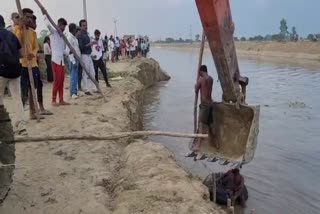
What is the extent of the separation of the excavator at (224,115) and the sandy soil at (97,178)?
48cm

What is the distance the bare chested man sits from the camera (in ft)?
21.8

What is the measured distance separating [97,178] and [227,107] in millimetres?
1941

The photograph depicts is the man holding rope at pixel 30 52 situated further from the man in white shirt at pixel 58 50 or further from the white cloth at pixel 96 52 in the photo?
the white cloth at pixel 96 52

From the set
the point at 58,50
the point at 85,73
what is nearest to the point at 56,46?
the point at 58,50

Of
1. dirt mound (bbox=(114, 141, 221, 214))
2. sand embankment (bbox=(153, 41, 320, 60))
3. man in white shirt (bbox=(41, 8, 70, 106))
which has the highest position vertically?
man in white shirt (bbox=(41, 8, 70, 106))

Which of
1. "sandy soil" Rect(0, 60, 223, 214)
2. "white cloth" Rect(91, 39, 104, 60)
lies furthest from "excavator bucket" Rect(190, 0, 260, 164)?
"white cloth" Rect(91, 39, 104, 60)

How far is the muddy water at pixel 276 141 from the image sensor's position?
871cm

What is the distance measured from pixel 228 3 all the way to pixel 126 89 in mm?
9665

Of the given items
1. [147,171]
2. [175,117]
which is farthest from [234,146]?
[175,117]

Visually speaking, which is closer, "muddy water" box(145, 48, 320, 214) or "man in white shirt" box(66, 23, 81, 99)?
"muddy water" box(145, 48, 320, 214)

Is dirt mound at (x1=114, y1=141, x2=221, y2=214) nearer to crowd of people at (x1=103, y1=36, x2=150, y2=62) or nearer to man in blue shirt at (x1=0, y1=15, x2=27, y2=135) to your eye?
man in blue shirt at (x1=0, y1=15, x2=27, y2=135)

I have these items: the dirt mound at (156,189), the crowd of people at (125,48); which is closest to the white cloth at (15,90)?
the dirt mound at (156,189)

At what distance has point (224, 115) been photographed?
260 inches

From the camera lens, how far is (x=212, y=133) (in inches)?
267
